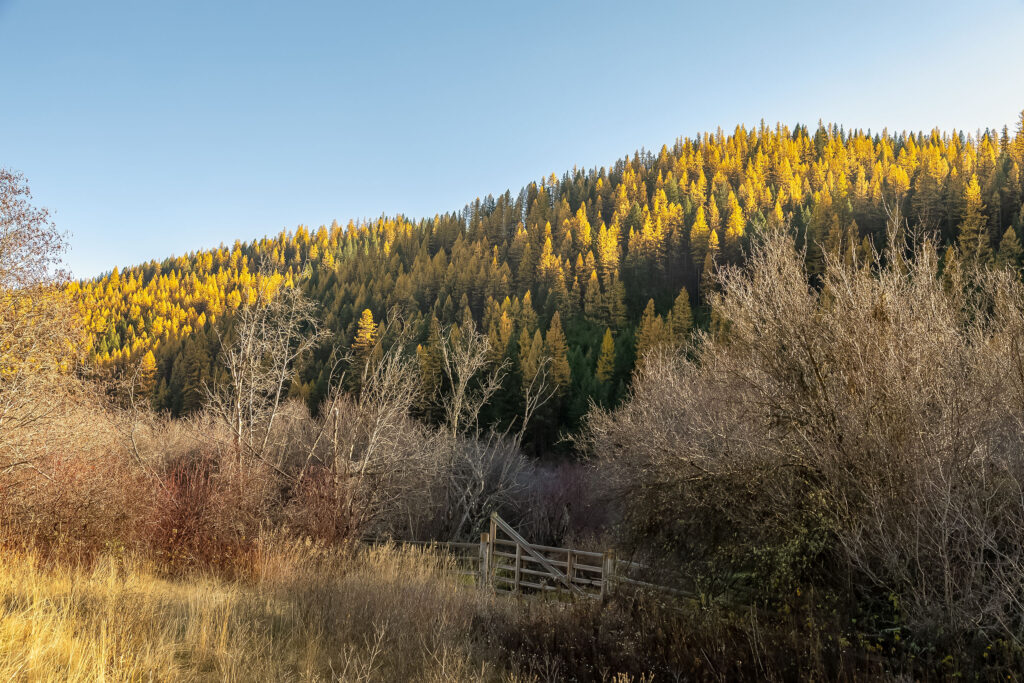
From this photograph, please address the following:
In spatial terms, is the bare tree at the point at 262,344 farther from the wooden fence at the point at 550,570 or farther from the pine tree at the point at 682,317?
the pine tree at the point at 682,317

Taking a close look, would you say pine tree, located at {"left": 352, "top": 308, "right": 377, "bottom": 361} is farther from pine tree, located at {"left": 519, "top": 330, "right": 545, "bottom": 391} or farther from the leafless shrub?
the leafless shrub

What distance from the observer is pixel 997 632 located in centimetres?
523

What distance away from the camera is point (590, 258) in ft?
245

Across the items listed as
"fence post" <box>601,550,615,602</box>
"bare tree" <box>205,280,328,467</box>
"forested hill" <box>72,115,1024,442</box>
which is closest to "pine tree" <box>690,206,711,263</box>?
"forested hill" <box>72,115,1024,442</box>

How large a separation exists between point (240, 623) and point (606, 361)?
47.2 m

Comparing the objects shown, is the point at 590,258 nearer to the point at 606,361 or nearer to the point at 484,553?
the point at 606,361

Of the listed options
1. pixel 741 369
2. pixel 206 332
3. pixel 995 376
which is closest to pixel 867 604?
pixel 995 376

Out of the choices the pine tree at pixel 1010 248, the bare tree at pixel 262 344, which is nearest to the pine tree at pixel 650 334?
the pine tree at pixel 1010 248

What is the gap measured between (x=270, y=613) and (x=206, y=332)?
3181 inches

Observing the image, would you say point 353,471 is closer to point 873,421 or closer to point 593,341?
point 873,421

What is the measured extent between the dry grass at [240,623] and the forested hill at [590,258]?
2338 cm

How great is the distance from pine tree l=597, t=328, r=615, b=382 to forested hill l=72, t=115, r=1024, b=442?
0.40 ft

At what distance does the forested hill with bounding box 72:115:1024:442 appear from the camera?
175ft

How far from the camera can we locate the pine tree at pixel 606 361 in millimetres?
50969
